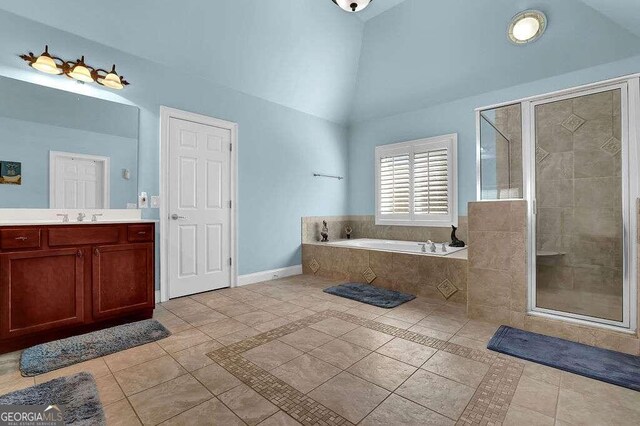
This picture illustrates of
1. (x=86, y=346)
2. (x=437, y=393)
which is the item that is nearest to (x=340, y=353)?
(x=437, y=393)

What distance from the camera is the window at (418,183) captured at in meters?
4.39

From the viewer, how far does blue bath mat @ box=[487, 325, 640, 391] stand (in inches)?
72.0

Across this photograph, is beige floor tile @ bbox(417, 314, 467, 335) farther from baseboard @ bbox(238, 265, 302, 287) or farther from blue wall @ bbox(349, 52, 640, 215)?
baseboard @ bbox(238, 265, 302, 287)

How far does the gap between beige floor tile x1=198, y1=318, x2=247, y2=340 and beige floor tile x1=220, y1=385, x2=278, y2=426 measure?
816mm

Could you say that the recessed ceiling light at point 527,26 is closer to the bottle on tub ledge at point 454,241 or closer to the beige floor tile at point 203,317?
the bottle on tub ledge at point 454,241

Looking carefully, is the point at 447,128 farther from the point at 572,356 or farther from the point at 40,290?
the point at 40,290

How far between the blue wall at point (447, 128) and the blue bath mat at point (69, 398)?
14.2 feet

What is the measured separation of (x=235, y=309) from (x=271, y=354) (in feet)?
3.67

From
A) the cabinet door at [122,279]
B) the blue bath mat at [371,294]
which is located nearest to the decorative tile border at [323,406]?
the blue bath mat at [371,294]

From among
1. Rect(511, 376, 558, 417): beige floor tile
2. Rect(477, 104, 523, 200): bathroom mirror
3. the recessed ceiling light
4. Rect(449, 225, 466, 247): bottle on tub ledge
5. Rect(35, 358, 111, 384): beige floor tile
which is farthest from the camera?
Rect(449, 225, 466, 247): bottle on tub ledge

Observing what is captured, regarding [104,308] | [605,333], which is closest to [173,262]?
[104,308]

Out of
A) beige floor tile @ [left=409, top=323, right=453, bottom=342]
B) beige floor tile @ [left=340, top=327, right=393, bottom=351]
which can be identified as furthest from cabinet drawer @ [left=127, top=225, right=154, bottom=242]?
beige floor tile @ [left=409, top=323, right=453, bottom=342]

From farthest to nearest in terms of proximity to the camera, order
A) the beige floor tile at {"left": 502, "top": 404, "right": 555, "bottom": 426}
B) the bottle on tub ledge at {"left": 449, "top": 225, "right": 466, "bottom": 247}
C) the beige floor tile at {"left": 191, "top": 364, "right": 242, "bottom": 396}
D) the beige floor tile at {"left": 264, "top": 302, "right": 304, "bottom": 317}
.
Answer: the bottle on tub ledge at {"left": 449, "top": 225, "right": 466, "bottom": 247}, the beige floor tile at {"left": 264, "top": 302, "right": 304, "bottom": 317}, the beige floor tile at {"left": 191, "top": 364, "right": 242, "bottom": 396}, the beige floor tile at {"left": 502, "top": 404, "right": 555, "bottom": 426}

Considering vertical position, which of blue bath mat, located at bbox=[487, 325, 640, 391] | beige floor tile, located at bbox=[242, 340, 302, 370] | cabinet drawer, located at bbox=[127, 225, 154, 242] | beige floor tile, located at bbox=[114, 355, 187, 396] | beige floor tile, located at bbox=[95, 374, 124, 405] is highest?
cabinet drawer, located at bbox=[127, 225, 154, 242]
